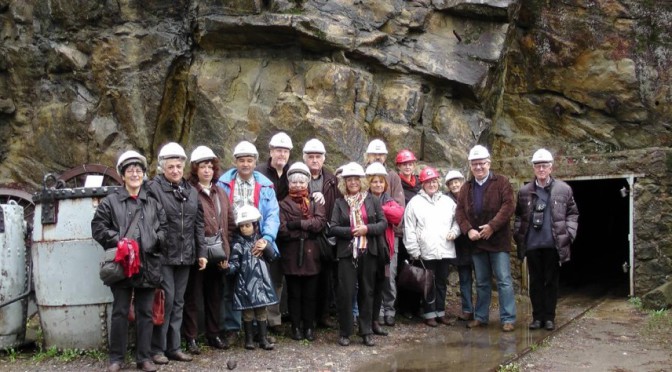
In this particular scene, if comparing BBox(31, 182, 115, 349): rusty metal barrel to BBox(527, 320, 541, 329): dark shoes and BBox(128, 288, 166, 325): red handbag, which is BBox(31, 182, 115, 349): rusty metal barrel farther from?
BBox(527, 320, 541, 329): dark shoes

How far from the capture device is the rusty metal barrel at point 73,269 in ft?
21.3

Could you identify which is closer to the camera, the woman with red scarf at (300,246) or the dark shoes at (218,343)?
the dark shoes at (218,343)

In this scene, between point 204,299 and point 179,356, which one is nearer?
point 179,356

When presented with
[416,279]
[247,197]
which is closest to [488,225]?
[416,279]

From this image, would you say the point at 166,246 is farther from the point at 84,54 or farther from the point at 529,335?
the point at 84,54

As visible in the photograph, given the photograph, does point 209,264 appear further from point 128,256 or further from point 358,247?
point 358,247

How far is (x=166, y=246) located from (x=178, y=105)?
4983 mm

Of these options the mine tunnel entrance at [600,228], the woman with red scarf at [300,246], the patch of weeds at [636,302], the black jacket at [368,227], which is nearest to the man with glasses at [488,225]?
the black jacket at [368,227]

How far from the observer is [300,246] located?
22.9 feet

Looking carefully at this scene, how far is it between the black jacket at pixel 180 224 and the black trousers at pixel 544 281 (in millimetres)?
3760

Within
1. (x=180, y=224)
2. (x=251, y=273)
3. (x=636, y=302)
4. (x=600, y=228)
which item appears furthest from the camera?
(x=600, y=228)

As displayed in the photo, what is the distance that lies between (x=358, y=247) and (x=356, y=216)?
325 mm

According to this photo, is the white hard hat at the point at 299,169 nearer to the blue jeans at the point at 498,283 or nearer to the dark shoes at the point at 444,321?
the blue jeans at the point at 498,283

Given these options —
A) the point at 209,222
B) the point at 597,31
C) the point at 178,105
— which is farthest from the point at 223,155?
the point at 597,31
